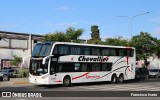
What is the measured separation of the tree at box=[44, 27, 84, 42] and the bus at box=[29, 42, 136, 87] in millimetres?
15116

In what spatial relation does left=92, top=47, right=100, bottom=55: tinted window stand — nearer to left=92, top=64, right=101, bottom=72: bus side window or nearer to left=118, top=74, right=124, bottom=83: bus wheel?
left=92, top=64, right=101, bottom=72: bus side window

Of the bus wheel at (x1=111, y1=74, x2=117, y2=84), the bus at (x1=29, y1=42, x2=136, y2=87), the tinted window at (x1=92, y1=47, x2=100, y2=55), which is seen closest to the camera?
the bus at (x1=29, y1=42, x2=136, y2=87)

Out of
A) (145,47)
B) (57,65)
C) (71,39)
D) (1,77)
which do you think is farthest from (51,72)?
(145,47)

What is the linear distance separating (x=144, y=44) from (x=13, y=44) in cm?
2678

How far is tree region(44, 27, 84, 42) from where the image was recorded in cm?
5222

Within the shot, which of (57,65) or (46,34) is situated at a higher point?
(46,34)

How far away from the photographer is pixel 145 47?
6347cm

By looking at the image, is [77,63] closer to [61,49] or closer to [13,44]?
[61,49]

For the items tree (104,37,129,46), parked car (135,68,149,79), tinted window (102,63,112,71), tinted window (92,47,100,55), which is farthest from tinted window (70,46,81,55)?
tree (104,37,129,46)

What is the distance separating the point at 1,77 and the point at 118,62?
51.6 ft

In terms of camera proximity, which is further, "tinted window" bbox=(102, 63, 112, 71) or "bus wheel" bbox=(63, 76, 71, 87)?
"tinted window" bbox=(102, 63, 112, 71)

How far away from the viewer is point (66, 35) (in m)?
52.5

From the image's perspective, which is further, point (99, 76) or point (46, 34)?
point (46, 34)

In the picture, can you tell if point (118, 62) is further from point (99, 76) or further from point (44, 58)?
point (44, 58)
